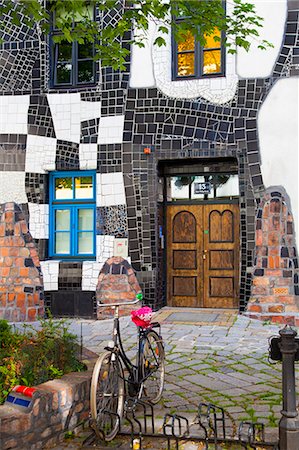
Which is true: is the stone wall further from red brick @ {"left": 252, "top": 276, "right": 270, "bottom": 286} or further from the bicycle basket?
red brick @ {"left": 252, "top": 276, "right": 270, "bottom": 286}

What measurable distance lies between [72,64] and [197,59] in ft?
8.06

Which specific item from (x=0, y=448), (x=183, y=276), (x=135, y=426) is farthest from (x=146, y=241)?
(x=0, y=448)

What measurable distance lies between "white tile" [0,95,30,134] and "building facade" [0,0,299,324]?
2 cm

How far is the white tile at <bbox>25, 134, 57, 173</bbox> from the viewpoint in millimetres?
9930

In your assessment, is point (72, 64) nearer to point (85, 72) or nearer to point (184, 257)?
point (85, 72)

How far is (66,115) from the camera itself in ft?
32.5

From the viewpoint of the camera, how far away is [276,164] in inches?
352

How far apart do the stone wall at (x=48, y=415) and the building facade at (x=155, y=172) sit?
5113mm

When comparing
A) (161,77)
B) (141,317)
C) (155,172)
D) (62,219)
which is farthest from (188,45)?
(141,317)

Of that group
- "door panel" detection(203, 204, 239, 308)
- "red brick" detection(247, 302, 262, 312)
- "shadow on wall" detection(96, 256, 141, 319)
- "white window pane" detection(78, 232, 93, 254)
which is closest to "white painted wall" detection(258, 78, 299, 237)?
"door panel" detection(203, 204, 239, 308)

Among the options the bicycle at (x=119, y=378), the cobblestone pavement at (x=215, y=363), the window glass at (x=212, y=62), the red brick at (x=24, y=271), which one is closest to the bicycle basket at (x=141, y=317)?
the bicycle at (x=119, y=378)

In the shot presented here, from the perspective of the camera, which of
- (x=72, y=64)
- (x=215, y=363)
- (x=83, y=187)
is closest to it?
(x=215, y=363)

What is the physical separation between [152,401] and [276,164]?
208 inches

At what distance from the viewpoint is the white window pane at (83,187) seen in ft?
32.9
